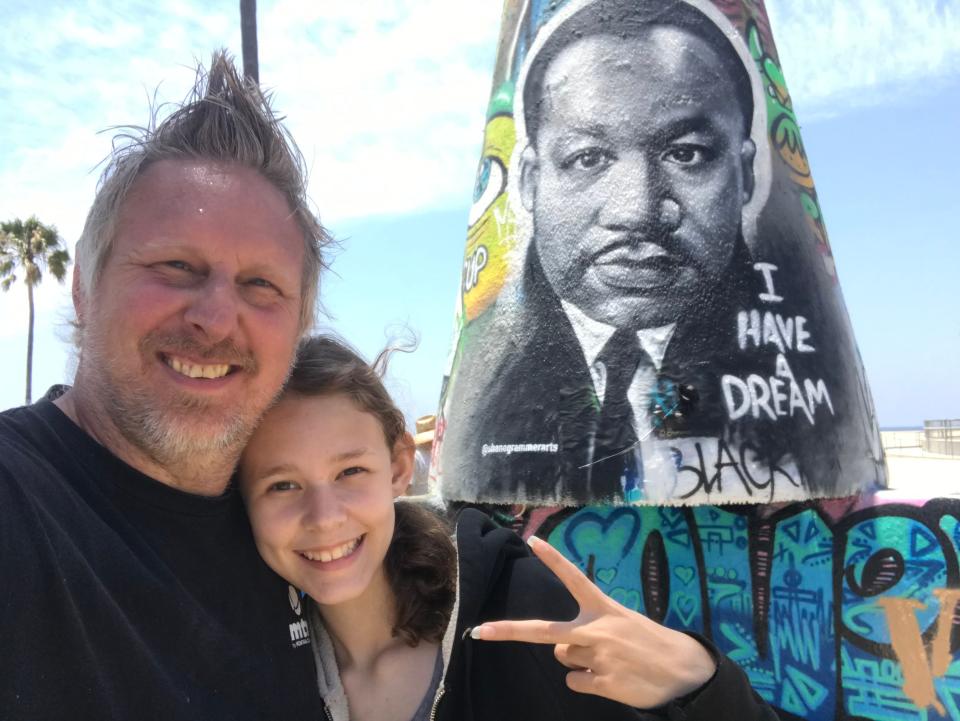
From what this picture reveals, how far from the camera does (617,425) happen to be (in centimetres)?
444

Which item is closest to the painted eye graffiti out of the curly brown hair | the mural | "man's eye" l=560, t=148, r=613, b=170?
"man's eye" l=560, t=148, r=613, b=170

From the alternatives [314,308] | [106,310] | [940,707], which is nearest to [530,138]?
[314,308]

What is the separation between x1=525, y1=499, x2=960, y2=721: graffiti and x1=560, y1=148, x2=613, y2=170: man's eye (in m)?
2.16

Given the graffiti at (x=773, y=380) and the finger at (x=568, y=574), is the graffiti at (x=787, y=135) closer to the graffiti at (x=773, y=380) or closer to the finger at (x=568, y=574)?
the graffiti at (x=773, y=380)

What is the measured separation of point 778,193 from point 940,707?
118 inches

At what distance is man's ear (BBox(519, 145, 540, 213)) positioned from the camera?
517cm

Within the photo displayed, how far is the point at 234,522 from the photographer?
228 cm

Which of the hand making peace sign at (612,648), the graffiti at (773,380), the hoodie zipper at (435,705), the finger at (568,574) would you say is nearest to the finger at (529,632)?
the hand making peace sign at (612,648)

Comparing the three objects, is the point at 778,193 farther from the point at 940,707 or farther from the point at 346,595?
the point at 346,595

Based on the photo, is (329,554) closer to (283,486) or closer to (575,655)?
(283,486)

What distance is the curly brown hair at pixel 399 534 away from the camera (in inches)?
96.3

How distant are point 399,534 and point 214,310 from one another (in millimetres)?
1001

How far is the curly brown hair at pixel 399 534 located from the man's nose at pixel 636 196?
2551 mm

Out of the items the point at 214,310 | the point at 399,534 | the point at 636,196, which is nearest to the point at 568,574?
the point at 399,534
